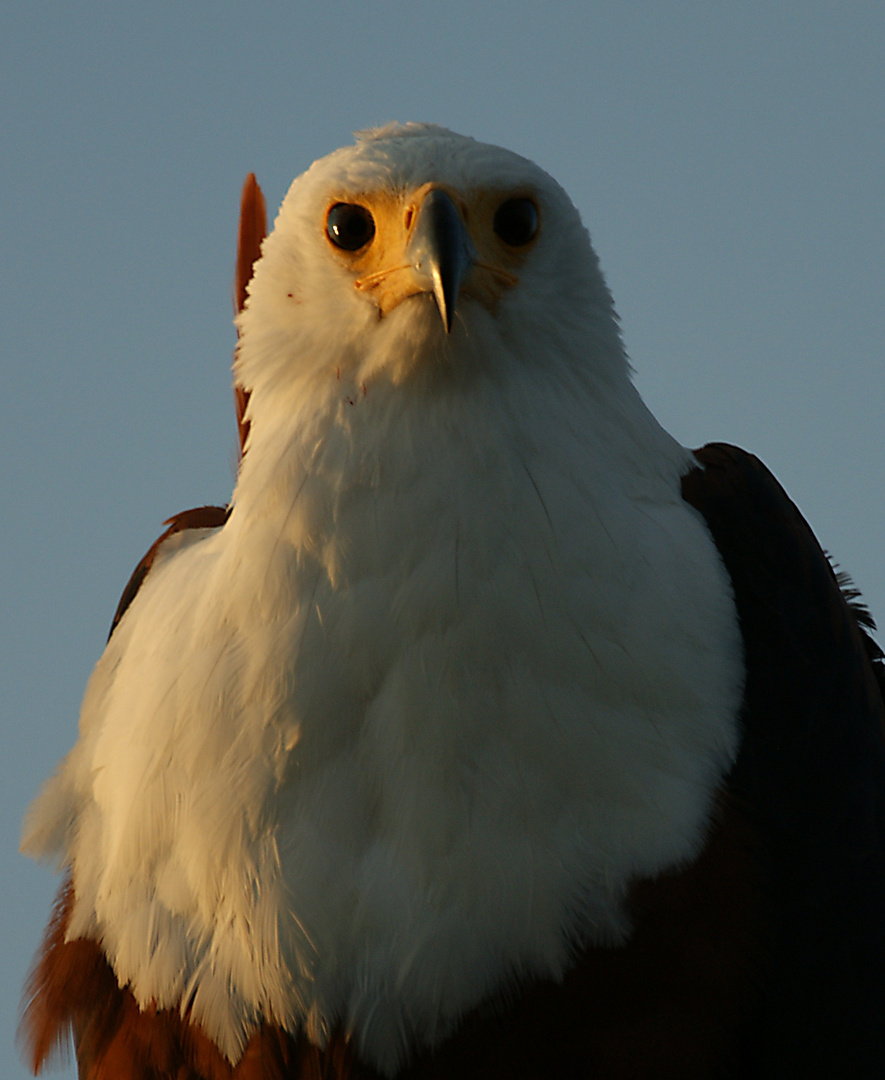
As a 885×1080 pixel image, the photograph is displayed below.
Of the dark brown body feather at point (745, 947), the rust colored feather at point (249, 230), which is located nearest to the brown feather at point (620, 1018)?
the dark brown body feather at point (745, 947)

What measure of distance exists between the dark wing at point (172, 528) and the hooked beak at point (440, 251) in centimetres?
129

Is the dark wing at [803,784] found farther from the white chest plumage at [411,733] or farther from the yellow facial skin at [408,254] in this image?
the yellow facial skin at [408,254]

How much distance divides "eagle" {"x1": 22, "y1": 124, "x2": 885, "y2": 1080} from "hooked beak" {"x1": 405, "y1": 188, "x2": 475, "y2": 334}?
0.01m

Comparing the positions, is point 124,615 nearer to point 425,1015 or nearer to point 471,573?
point 471,573

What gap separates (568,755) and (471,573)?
50cm

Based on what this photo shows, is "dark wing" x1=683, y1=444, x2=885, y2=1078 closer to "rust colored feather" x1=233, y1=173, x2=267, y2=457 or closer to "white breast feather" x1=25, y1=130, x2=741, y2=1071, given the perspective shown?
"white breast feather" x1=25, y1=130, x2=741, y2=1071

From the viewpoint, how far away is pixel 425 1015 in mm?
2955

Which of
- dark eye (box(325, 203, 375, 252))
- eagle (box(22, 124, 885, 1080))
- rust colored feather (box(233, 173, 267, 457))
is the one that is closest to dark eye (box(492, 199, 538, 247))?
eagle (box(22, 124, 885, 1080))

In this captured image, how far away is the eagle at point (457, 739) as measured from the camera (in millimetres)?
2986

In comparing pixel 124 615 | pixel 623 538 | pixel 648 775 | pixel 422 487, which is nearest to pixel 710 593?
pixel 623 538

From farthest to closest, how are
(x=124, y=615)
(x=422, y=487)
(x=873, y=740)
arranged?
(x=124, y=615) → (x=873, y=740) → (x=422, y=487)

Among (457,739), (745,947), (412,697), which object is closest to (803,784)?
(745,947)

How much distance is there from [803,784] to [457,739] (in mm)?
1109

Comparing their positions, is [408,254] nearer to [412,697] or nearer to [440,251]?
[440,251]
